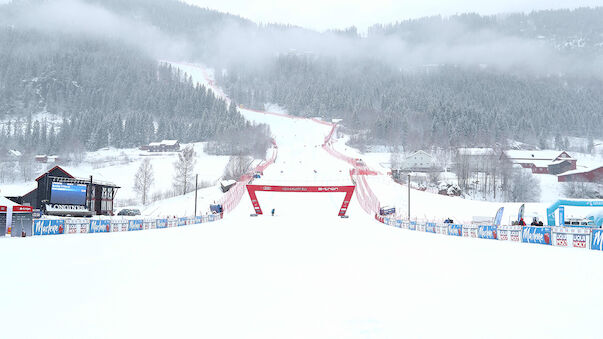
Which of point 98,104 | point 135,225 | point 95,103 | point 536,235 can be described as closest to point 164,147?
point 98,104

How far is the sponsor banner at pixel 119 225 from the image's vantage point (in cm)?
3058

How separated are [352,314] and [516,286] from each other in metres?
4.90

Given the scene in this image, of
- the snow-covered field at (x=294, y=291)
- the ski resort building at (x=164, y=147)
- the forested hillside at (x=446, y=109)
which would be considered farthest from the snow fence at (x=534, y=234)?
the ski resort building at (x=164, y=147)

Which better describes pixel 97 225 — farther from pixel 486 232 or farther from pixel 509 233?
pixel 509 233

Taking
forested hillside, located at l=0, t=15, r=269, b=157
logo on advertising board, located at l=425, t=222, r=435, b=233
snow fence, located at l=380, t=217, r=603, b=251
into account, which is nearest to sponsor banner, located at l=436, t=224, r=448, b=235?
snow fence, located at l=380, t=217, r=603, b=251

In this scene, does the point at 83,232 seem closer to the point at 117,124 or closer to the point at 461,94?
the point at 117,124

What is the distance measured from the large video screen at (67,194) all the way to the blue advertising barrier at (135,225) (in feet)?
33.4

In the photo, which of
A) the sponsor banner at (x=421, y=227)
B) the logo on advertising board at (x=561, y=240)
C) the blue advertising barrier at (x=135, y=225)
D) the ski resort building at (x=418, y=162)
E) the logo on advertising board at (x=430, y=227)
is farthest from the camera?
the ski resort building at (x=418, y=162)

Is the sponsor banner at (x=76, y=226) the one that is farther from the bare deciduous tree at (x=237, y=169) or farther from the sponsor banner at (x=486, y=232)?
the bare deciduous tree at (x=237, y=169)

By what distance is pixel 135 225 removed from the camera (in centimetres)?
3234

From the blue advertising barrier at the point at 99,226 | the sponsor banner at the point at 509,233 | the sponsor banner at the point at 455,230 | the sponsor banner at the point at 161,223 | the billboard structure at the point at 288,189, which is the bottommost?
the sponsor banner at the point at 161,223

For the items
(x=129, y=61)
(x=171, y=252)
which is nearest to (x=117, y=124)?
(x=129, y=61)

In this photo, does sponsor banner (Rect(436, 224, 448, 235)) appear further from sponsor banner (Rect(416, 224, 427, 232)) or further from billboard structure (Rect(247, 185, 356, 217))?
billboard structure (Rect(247, 185, 356, 217))

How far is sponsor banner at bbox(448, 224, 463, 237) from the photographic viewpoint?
2983 cm
